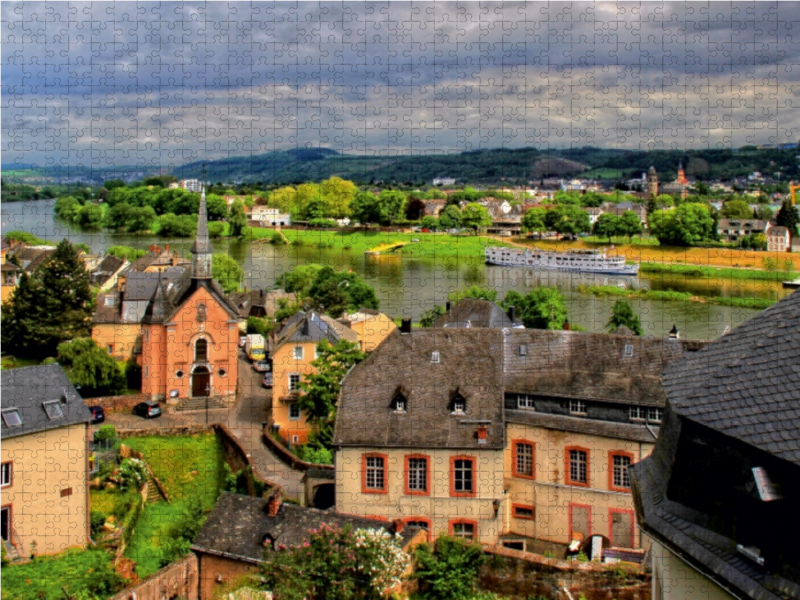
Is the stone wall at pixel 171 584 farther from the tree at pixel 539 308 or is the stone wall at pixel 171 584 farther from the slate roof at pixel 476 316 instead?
the tree at pixel 539 308

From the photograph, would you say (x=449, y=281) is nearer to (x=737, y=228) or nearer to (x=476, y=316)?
(x=476, y=316)

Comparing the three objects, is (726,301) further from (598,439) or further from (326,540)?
(326,540)

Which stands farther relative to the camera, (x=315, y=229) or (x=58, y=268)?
(x=315, y=229)

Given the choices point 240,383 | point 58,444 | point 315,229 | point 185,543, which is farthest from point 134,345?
point 315,229

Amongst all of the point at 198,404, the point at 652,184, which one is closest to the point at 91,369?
the point at 198,404

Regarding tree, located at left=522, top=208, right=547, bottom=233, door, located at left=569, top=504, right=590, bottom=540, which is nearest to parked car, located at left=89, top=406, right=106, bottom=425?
door, located at left=569, top=504, right=590, bottom=540

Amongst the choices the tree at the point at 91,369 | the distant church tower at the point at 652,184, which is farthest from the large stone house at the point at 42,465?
the distant church tower at the point at 652,184

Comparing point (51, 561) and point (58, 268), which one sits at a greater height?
point (58, 268)

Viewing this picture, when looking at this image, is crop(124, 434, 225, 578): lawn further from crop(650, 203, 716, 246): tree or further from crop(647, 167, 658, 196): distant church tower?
crop(647, 167, 658, 196): distant church tower
